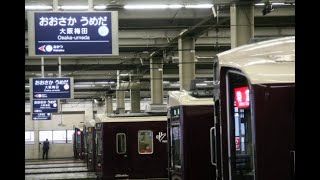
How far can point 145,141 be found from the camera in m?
18.2

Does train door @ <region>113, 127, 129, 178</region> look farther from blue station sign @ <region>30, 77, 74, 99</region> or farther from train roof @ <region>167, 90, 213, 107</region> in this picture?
train roof @ <region>167, 90, 213, 107</region>

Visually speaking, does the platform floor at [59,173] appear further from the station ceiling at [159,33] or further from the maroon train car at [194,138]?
the maroon train car at [194,138]

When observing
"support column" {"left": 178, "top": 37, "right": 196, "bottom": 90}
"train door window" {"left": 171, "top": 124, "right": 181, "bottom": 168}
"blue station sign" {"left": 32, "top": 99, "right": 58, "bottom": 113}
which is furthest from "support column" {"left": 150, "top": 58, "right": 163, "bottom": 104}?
"train door window" {"left": 171, "top": 124, "right": 181, "bottom": 168}

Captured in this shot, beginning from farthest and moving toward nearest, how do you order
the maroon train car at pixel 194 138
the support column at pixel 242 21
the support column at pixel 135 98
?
the support column at pixel 135 98
the support column at pixel 242 21
the maroon train car at pixel 194 138

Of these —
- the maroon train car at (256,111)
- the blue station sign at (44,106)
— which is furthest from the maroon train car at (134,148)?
the maroon train car at (256,111)

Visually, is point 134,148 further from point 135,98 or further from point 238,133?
point 135,98

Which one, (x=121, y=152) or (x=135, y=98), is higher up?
(x=135, y=98)

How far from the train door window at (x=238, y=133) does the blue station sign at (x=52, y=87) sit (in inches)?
563

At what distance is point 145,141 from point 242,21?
4655 mm

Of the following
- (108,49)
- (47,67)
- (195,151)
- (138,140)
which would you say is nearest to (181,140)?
(195,151)

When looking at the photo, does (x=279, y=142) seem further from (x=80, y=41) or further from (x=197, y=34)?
(x=197, y=34)

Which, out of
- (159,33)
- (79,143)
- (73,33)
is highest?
(159,33)

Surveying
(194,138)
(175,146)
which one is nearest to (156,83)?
(175,146)

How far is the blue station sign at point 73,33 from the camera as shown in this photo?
431 inches
